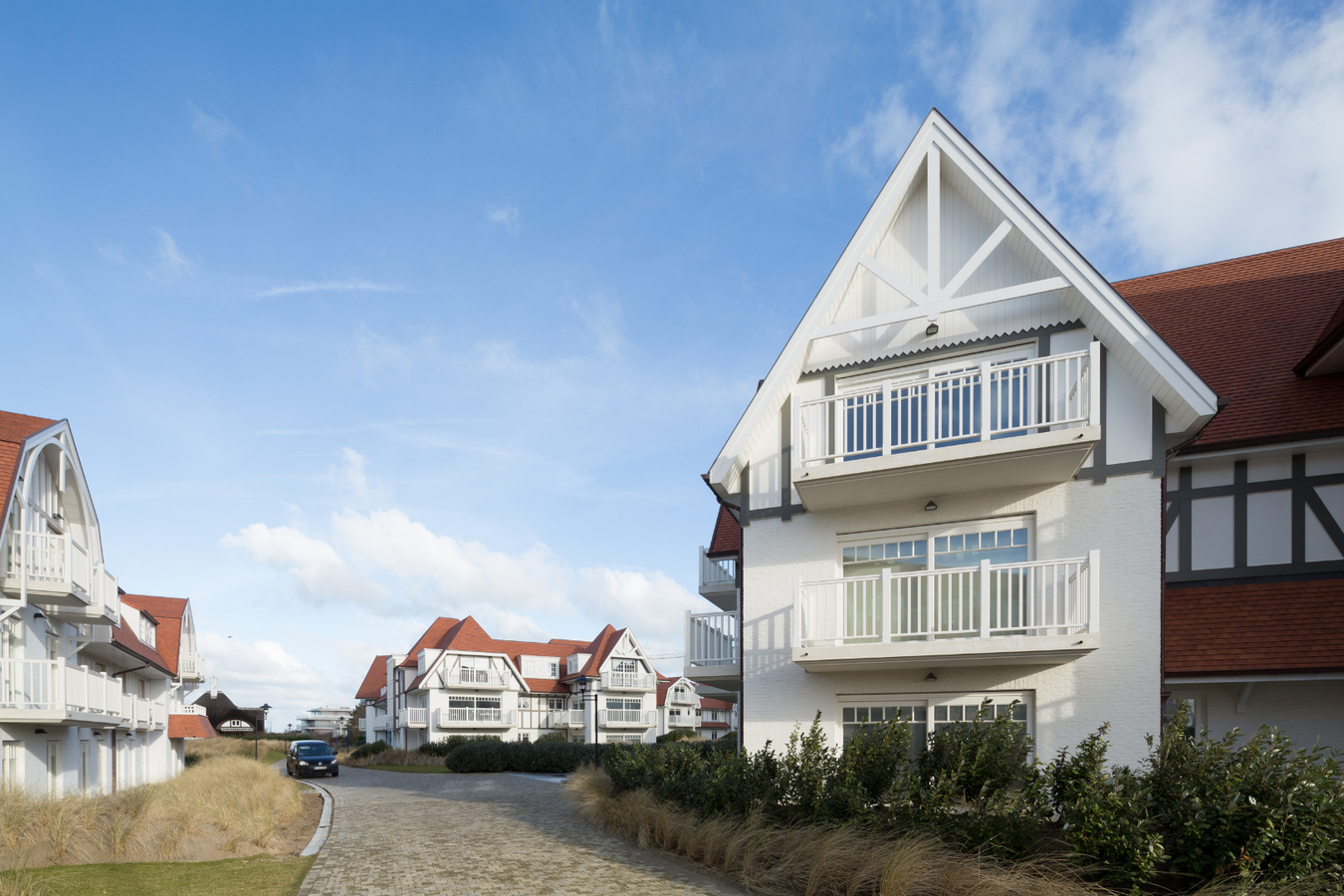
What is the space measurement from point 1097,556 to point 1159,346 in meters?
3.06

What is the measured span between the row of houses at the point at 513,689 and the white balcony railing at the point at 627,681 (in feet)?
0.23

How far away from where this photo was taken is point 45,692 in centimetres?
1827

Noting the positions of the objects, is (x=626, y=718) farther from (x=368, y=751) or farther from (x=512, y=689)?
(x=368, y=751)

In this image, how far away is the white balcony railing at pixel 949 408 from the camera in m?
12.4

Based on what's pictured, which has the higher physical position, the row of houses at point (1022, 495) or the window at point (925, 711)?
the row of houses at point (1022, 495)

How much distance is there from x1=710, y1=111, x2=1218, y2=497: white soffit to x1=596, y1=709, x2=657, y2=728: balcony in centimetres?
4759

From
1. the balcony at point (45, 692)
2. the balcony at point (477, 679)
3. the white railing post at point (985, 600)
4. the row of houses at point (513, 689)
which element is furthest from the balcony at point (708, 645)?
the balcony at point (477, 679)

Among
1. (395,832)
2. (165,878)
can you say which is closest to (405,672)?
(395,832)

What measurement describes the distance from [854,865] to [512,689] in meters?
53.5

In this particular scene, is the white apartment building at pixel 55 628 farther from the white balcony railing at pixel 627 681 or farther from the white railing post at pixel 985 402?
the white balcony railing at pixel 627 681

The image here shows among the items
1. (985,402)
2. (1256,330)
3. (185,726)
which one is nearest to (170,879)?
(985,402)

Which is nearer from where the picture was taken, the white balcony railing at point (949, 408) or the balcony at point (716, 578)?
the white balcony railing at point (949, 408)

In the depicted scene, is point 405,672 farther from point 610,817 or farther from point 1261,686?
point 1261,686

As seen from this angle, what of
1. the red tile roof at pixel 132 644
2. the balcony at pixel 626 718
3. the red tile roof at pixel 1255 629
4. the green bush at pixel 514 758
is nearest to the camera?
the red tile roof at pixel 1255 629
